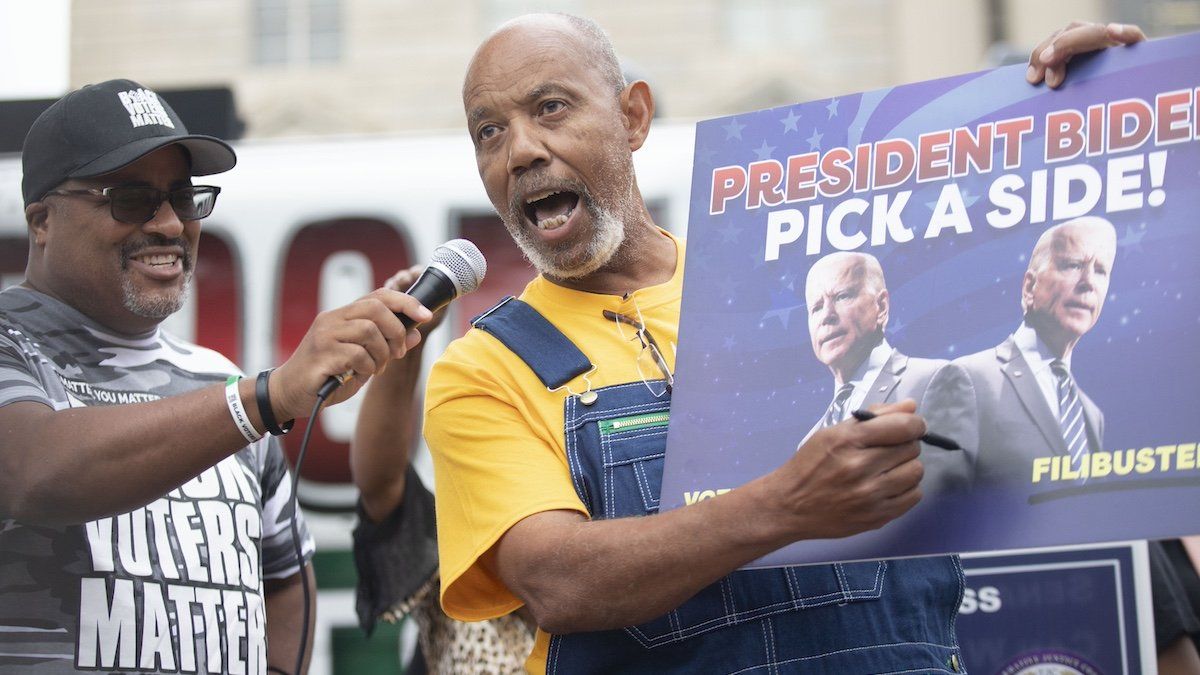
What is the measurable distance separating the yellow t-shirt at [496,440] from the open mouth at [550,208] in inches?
6.3

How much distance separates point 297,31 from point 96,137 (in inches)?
631

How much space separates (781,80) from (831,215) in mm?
15247

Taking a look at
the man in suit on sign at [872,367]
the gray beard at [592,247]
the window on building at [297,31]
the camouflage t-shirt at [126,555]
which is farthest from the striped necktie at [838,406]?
the window on building at [297,31]

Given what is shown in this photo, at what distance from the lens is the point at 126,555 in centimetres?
243

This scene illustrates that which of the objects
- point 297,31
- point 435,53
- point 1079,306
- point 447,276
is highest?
point 297,31

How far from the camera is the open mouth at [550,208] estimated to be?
232cm

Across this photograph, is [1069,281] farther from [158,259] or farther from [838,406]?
[158,259]

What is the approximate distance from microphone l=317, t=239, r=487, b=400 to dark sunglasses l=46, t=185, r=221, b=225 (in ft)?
2.56

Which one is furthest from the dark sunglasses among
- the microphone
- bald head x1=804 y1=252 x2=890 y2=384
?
bald head x1=804 y1=252 x2=890 y2=384

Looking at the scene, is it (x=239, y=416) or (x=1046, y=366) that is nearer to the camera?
(x=1046, y=366)

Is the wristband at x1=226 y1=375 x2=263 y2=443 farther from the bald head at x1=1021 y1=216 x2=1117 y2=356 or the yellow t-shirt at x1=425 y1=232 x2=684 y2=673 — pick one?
the bald head at x1=1021 y1=216 x2=1117 y2=356

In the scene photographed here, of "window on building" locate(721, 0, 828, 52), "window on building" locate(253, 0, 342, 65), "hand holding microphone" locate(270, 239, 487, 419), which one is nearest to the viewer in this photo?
"hand holding microphone" locate(270, 239, 487, 419)

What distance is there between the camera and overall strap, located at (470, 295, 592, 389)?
2154mm

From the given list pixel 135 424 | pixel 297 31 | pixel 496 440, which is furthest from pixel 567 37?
pixel 297 31
